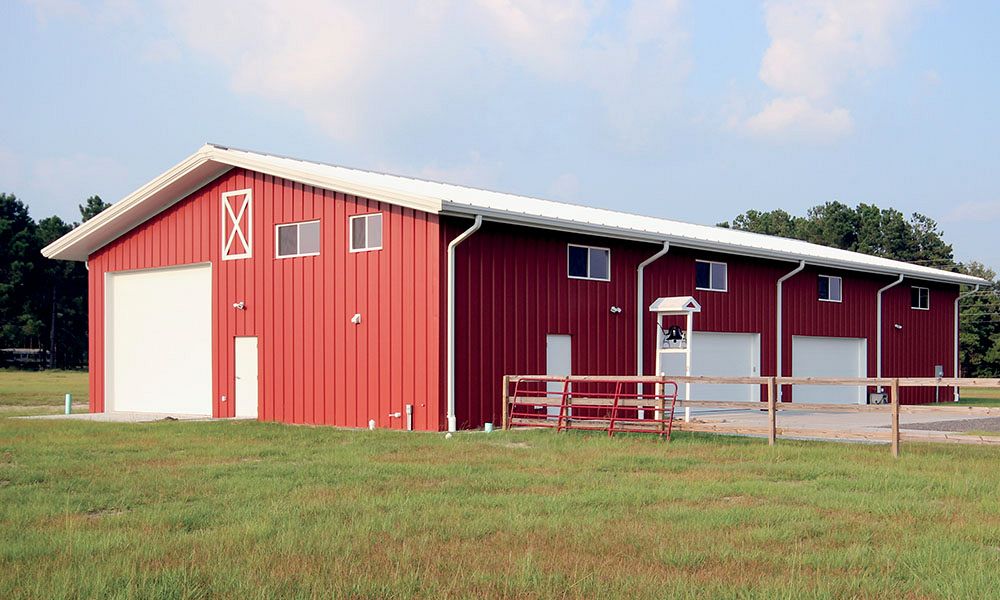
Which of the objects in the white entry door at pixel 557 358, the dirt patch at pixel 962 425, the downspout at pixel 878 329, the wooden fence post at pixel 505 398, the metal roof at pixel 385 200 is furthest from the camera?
the downspout at pixel 878 329

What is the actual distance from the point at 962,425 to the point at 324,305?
12.8m

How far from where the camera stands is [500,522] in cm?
845

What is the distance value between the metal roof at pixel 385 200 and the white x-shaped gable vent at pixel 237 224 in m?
0.67

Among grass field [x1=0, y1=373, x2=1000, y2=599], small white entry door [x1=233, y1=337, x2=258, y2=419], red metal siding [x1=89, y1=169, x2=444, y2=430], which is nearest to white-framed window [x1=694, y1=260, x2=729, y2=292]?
red metal siding [x1=89, y1=169, x2=444, y2=430]

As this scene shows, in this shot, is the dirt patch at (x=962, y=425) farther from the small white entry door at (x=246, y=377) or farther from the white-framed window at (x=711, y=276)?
the small white entry door at (x=246, y=377)

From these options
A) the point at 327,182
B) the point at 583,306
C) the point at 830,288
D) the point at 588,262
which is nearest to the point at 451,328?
the point at 583,306

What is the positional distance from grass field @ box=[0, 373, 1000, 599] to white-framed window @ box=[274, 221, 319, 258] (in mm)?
6726

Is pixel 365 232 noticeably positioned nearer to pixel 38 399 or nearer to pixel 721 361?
pixel 721 361

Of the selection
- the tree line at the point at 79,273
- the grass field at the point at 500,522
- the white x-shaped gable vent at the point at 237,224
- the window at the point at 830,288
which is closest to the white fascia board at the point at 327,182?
the white x-shaped gable vent at the point at 237,224

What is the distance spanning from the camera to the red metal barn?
1856 cm

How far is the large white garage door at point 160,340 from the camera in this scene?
2280cm

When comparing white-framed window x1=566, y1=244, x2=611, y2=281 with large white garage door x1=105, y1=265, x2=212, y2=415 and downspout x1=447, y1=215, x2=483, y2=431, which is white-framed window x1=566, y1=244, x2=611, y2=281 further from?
large white garage door x1=105, y1=265, x2=212, y2=415

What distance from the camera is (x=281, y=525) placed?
8156 millimetres

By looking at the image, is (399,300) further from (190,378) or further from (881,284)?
(881,284)
